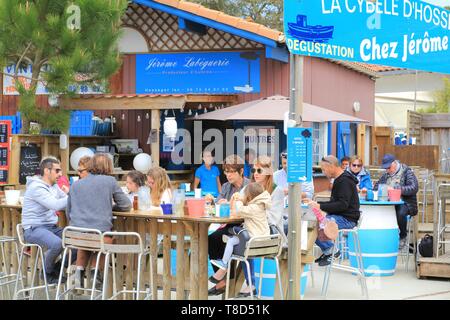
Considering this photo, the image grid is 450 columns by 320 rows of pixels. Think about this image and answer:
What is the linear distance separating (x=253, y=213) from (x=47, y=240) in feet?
6.14

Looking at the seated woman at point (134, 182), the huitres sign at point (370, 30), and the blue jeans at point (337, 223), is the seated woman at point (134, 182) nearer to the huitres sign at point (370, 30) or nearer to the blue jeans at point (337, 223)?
the blue jeans at point (337, 223)

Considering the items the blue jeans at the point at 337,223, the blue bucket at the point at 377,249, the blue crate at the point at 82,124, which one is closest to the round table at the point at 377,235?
the blue bucket at the point at 377,249

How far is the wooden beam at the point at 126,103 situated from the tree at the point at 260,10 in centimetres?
1591

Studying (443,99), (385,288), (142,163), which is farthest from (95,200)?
(443,99)

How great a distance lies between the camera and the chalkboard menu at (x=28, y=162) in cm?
1186

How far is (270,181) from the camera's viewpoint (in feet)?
25.1

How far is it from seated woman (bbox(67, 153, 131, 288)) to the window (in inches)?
350

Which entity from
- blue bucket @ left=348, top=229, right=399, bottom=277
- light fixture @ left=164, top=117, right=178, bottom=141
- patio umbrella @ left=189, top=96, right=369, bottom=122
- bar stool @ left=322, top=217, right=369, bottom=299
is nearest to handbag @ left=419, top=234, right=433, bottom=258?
blue bucket @ left=348, top=229, right=399, bottom=277

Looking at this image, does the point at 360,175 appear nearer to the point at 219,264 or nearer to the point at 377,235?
the point at 377,235

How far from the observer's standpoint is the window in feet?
51.3

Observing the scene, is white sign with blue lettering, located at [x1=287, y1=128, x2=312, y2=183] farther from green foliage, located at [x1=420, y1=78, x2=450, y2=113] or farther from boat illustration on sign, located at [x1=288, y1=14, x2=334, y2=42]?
green foliage, located at [x1=420, y1=78, x2=450, y2=113]

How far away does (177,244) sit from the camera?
274 inches
